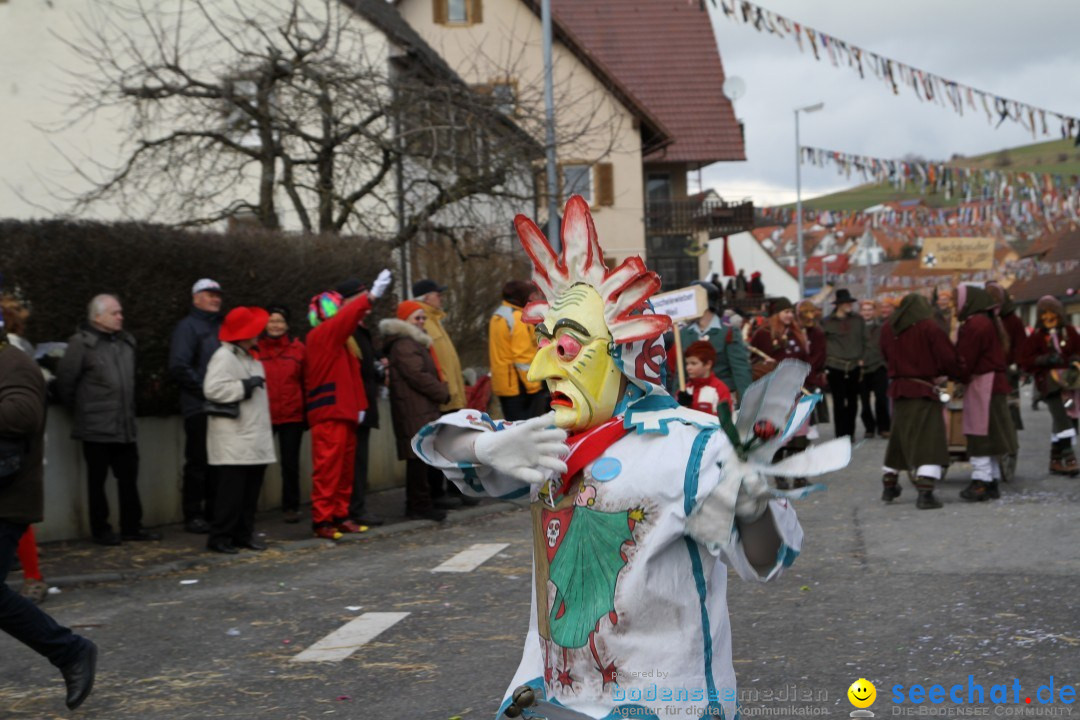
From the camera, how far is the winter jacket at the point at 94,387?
1047 centimetres

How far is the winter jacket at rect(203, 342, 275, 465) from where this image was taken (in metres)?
10.3

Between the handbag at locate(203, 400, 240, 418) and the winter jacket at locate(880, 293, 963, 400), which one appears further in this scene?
the winter jacket at locate(880, 293, 963, 400)

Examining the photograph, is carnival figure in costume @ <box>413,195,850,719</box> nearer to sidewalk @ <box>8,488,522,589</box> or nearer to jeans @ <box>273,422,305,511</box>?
sidewalk @ <box>8,488,522,589</box>

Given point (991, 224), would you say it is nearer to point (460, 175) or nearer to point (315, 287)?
point (460, 175)

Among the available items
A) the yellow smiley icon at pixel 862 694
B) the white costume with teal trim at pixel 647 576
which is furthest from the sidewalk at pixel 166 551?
the white costume with teal trim at pixel 647 576

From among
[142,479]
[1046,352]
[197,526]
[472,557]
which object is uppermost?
[1046,352]

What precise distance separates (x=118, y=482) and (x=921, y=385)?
6.63 m

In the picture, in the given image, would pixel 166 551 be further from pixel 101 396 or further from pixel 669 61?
pixel 669 61

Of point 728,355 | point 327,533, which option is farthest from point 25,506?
point 728,355

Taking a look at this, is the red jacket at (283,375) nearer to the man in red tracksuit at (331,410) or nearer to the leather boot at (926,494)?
A: the man in red tracksuit at (331,410)

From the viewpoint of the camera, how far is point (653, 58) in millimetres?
47344

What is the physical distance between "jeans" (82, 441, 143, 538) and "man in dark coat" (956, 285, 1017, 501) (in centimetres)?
704

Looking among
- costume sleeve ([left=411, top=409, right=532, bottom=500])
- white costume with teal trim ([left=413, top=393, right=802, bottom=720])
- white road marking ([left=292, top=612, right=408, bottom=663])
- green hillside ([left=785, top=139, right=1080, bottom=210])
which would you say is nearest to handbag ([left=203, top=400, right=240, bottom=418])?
white road marking ([left=292, top=612, right=408, bottom=663])

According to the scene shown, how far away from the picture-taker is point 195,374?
11047 mm
